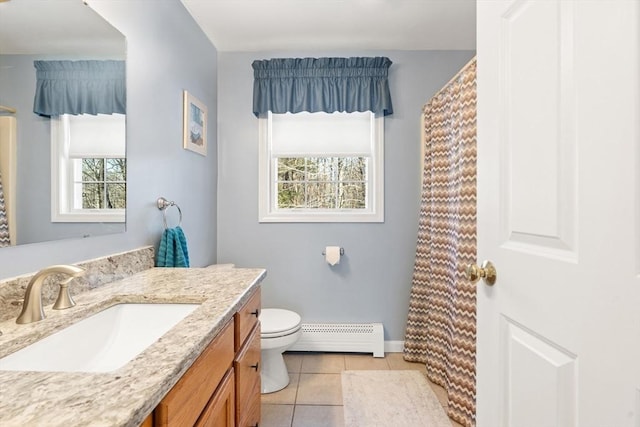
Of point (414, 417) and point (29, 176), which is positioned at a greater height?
point (29, 176)

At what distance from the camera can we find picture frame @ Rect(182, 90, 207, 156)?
193 centimetres

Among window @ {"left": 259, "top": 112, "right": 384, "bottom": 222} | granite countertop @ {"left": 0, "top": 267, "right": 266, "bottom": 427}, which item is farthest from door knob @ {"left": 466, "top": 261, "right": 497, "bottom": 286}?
window @ {"left": 259, "top": 112, "right": 384, "bottom": 222}

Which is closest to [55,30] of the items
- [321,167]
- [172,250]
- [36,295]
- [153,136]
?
[153,136]

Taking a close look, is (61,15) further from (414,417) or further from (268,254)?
(414,417)

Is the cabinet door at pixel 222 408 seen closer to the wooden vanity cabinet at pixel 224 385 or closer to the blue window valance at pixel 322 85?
the wooden vanity cabinet at pixel 224 385

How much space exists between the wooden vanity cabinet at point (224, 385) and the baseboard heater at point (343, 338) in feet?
3.48

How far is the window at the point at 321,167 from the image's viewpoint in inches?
101

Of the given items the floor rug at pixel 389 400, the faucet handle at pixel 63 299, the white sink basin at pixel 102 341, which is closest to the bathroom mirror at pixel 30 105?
the faucet handle at pixel 63 299

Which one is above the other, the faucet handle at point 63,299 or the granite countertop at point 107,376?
the faucet handle at point 63,299

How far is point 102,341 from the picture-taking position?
975 mm

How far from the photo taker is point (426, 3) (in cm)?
198

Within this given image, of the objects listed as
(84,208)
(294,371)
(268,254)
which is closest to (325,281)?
(268,254)

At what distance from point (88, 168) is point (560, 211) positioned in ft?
4.79

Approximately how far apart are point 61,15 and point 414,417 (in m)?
2.35
